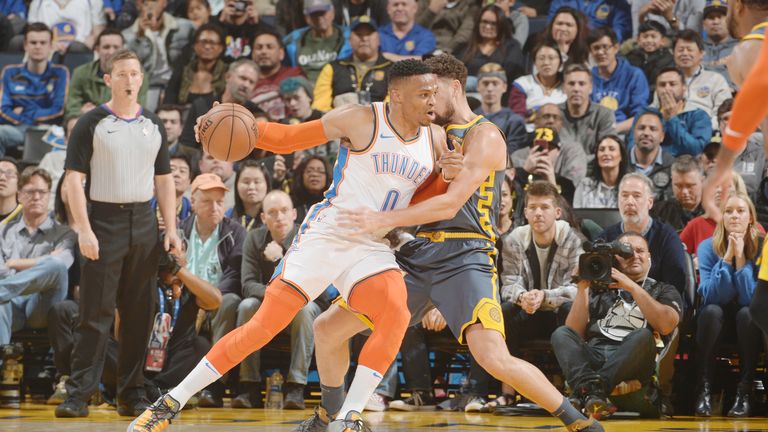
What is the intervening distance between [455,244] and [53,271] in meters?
4.26

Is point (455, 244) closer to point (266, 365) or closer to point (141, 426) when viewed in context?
point (141, 426)

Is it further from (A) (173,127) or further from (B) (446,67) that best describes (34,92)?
(B) (446,67)

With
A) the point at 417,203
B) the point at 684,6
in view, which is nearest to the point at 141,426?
the point at 417,203

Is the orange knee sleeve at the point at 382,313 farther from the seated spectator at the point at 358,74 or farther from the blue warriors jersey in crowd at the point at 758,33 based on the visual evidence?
the seated spectator at the point at 358,74

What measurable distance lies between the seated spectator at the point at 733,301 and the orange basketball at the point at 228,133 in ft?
12.9

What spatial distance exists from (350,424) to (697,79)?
6.93m

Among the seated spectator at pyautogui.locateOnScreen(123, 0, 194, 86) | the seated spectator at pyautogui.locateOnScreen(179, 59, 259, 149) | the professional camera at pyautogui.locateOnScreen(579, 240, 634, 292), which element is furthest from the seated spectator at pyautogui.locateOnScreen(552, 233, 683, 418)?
the seated spectator at pyautogui.locateOnScreen(123, 0, 194, 86)

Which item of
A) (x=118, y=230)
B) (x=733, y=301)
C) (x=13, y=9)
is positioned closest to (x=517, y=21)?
(x=733, y=301)

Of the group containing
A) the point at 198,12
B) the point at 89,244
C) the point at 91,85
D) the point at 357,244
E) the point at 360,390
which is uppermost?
the point at 198,12

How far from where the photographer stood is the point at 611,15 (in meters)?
12.0

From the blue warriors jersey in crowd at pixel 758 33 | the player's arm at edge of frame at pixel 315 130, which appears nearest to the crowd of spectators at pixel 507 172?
the blue warriors jersey in crowd at pixel 758 33

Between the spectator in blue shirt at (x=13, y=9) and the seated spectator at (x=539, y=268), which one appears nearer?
the seated spectator at (x=539, y=268)

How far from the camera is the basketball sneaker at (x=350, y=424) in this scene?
496 cm

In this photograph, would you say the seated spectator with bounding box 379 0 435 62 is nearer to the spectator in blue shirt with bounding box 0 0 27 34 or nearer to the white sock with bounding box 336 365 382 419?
the spectator in blue shirt with bounding box 0 0 27 34
